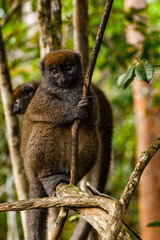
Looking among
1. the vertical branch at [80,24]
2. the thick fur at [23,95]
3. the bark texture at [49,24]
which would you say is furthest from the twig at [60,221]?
the thick fur at [23,95]

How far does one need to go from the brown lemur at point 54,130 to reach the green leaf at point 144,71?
4.19 feet

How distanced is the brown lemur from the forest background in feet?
3.33

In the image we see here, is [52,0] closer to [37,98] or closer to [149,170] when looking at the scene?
[37,98]

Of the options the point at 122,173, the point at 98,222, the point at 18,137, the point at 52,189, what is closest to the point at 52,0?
the point at 18,137

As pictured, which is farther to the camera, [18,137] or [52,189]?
[18,137]

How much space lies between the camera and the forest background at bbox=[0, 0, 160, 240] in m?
6.05

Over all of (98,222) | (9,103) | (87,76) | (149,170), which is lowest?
(149,170)

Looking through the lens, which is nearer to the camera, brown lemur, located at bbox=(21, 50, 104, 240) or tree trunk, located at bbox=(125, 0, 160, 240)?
brown lemur, located at bbox=(21, 50, 104, 240)

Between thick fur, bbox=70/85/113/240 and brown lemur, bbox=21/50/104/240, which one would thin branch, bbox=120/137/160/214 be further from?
thick fur, bbox=70/85/113/240

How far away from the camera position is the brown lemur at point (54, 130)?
3.81 m

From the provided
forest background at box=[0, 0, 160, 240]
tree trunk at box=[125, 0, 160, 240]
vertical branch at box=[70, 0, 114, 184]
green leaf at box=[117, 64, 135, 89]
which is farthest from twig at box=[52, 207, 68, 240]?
tree trunk at box=[125, 0, 160, 240]

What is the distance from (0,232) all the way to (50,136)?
225 inches

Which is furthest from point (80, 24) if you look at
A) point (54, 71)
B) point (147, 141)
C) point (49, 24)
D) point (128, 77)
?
point (147, 141)

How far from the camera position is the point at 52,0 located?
4789mm
